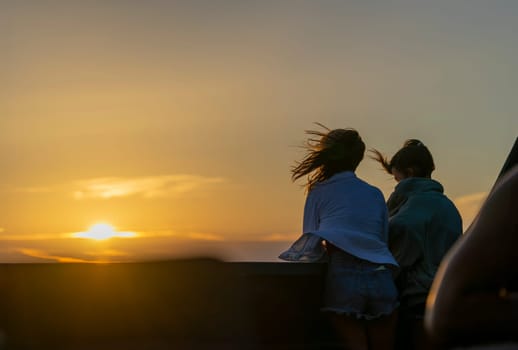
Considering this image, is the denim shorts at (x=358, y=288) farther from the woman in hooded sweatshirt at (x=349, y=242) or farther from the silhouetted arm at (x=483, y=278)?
the silhouetted arm at (x=483, y=278)

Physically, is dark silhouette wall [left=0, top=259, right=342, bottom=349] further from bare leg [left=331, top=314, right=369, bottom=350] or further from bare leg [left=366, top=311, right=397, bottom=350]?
bare leg [left=366, top=311, right=397, bottom=350]

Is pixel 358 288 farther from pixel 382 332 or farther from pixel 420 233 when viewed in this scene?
pixel 420 233

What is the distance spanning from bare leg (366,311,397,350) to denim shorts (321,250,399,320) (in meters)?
0.06

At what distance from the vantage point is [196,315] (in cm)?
315

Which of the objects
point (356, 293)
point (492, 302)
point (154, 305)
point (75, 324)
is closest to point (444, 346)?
point (492, 302)

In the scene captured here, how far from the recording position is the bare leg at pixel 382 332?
6.34m

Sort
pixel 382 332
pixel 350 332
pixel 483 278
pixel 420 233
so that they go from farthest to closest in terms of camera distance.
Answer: pixel 420 233 → pixel 382 332 → pixel 350 332 → pixel 483 278

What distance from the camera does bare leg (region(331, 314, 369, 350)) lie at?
6207 millimetres

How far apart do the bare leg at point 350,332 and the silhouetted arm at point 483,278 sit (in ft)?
16.3

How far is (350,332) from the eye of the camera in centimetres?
627

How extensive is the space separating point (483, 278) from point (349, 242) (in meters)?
5.09

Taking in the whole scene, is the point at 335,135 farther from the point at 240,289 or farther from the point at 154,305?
the point at 240,289

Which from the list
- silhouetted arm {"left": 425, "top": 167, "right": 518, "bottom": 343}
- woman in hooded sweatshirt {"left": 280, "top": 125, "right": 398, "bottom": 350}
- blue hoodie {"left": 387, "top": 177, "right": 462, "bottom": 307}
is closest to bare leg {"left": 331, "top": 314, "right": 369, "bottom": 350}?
woman in hooded sweatshirt {"left": 280, "top": 125, "right": 398, "bottom": 350}

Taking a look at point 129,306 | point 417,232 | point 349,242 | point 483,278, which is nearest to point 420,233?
point 417,232
